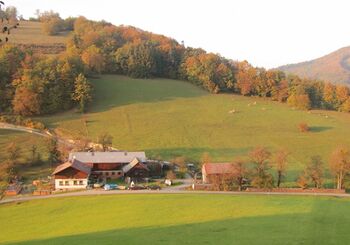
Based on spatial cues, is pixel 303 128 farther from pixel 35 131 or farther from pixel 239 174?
pixel 35 131

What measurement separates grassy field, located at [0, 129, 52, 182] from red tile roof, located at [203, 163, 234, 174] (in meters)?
20.4

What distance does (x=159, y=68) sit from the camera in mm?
120875

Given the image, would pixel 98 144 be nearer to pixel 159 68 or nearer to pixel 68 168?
pixel 68 168

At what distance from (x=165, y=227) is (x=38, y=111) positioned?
5770 centimetres

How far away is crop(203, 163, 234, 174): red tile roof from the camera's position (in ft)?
182

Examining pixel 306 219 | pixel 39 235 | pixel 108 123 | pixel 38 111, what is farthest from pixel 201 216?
pixel 38 111

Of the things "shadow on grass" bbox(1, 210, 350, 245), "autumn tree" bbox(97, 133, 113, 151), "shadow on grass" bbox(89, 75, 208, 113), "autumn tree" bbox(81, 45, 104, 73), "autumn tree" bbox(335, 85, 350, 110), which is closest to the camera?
"shadow on grass" bbox(1, 210, 350, 245)

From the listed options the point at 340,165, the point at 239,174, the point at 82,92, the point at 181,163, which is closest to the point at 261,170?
the point at 239,174

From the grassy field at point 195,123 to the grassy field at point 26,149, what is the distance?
6866mm

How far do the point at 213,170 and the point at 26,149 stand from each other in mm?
28844

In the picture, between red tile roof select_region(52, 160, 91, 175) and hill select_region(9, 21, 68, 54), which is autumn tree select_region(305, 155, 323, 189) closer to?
red tile roof select_region(52, 160, 91, 175)

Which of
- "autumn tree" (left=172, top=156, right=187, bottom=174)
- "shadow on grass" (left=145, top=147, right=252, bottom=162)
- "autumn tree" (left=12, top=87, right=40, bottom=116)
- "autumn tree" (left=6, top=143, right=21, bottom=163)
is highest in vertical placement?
"autumn tree" (left=12, top=87, right=40, bottom=116)

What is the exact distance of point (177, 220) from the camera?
121 feet

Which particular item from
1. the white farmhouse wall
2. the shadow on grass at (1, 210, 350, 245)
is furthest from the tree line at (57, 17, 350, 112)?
the shadow on grass at (1, 210, 350, 245)
